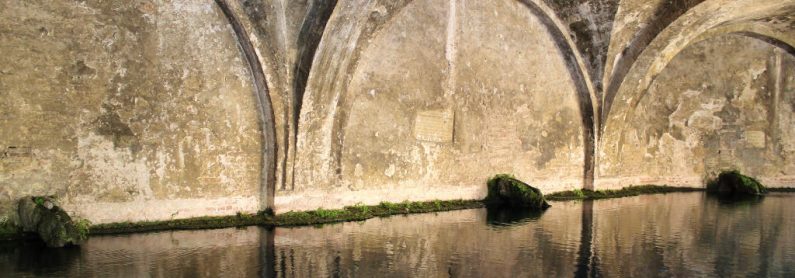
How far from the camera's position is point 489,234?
7.54 m

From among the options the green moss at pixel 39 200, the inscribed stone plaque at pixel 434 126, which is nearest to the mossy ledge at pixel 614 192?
the inscribed stone plaque at pixel 434 126

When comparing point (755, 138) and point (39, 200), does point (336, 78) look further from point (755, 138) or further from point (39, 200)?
point (755, 138)

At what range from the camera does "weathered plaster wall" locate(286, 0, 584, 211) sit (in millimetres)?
9297

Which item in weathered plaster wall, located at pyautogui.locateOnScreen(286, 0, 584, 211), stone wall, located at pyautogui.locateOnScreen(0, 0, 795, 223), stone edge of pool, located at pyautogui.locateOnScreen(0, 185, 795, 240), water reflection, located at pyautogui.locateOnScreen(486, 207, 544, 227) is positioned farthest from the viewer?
weathered plaster wall, located at pyautogui.locateOnScreen(286, 0, 584, 211)

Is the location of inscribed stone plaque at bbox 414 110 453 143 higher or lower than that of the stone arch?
lower

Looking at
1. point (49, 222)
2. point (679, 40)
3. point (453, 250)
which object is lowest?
point (453, 250)

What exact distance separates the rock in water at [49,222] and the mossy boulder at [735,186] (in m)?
12.3

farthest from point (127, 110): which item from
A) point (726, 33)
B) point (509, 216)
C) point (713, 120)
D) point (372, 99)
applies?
point (713, 120)

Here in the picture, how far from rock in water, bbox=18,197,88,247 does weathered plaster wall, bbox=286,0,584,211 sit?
279cm

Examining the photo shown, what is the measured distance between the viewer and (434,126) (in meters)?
10.5

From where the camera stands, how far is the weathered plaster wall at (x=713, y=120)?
1328cm

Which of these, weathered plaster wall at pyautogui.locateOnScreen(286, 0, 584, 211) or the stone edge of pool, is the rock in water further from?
weathered plaster wall at pyautogui.locateOnScreen(286, 0, 584, 211)

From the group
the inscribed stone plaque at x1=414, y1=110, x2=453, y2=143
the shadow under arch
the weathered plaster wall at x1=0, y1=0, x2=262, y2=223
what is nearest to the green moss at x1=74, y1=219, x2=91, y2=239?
the weathered plaster wall at x1=0, y1=0, x2=262, y2=223

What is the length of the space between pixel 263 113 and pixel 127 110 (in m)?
1.87
